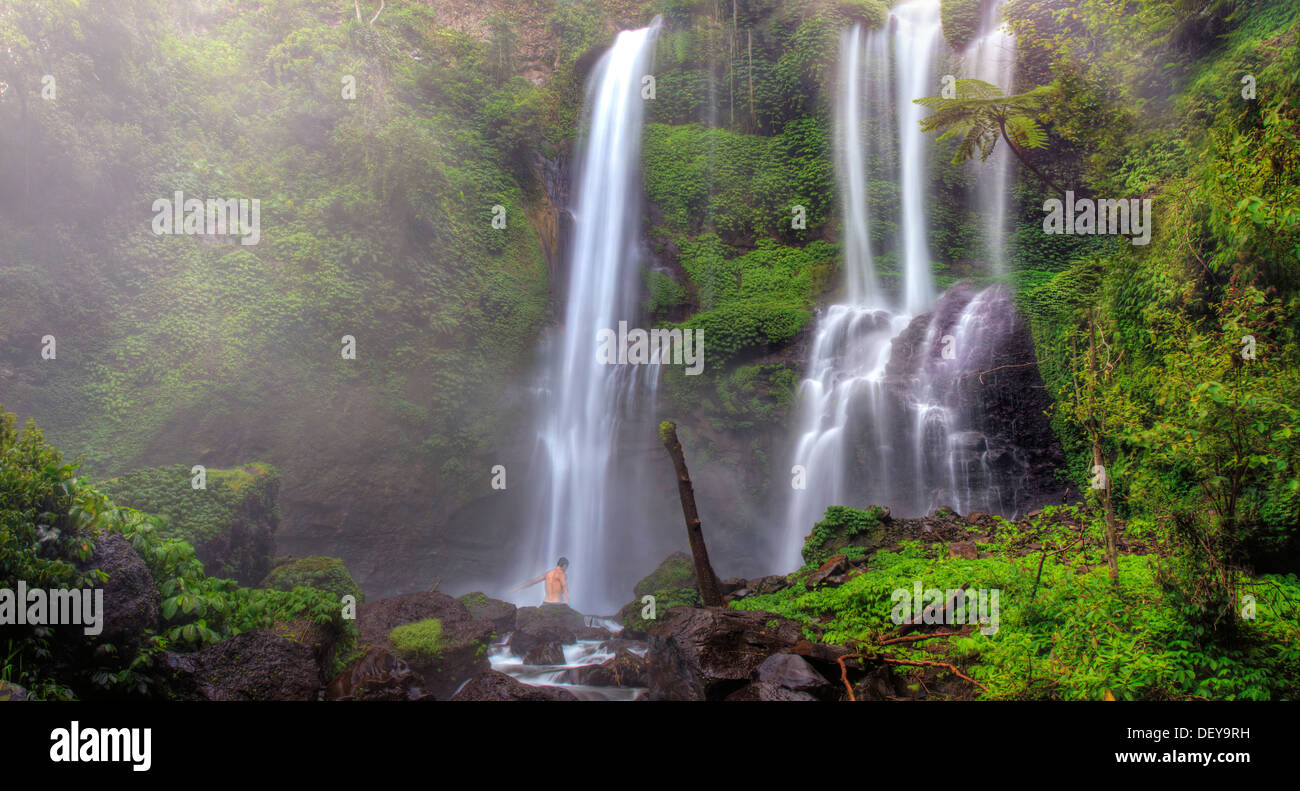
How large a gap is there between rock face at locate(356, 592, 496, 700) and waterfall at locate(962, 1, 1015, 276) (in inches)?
771

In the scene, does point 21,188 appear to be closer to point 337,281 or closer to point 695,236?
point 337,281

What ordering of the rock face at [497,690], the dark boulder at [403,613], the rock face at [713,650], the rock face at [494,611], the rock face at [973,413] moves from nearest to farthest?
the rock face at [713,650], the rock face at [497,690], the dark boulder at [403,613], the rock face at [494,611], the rock face at [973,413]

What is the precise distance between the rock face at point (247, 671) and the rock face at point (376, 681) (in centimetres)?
53

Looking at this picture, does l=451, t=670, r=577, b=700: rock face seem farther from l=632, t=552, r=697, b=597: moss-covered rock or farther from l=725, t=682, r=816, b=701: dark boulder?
l=632, t=552, r=697, b=597: moss-covered rock

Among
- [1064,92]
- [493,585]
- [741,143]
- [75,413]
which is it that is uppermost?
[741,143]

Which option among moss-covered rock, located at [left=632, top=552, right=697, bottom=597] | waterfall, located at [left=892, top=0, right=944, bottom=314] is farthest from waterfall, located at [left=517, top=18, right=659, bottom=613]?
waterfall, located at [left=892, top=0, right=944, bottom=314]

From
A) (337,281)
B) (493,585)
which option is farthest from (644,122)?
(493,585)

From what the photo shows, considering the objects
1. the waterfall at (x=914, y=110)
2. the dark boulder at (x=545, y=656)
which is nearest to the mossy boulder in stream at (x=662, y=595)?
the dark boulder at (x=545, y=656)

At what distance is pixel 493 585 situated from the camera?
1842 centimetres

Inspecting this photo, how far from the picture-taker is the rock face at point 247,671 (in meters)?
5.05

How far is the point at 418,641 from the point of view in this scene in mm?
9414

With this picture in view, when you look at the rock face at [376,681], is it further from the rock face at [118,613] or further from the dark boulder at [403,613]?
the dark boulder at [403,613]

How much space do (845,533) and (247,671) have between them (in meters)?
9.15
